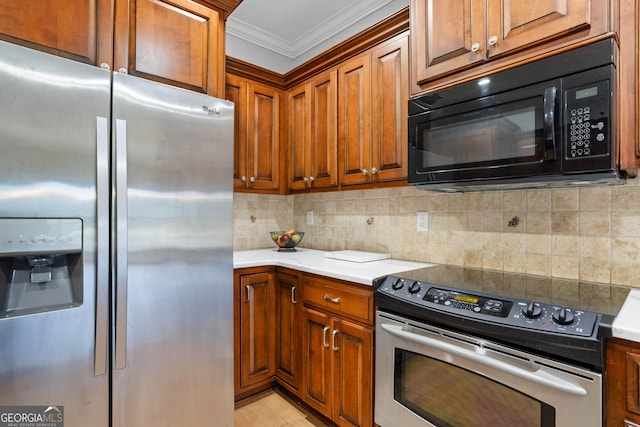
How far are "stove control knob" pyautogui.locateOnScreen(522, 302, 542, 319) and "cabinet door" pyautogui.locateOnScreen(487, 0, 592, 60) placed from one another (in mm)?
982

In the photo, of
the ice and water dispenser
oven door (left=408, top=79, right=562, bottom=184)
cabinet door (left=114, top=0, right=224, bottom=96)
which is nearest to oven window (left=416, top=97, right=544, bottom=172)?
oven door (left=408, top=79, right=562, bottom=184)

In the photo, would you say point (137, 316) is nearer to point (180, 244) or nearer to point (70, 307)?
point (70, 307)

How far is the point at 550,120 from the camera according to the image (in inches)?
46.0

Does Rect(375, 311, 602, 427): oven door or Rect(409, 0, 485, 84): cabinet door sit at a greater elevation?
Rect(409, 0, 485, 84): cabinet door

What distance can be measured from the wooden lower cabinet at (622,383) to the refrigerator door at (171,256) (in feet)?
4.87

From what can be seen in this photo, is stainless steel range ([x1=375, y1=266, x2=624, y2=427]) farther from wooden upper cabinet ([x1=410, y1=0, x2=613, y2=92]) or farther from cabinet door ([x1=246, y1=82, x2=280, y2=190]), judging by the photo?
cabinet door ([x1=246, y1=82, x2=280, y2=190])

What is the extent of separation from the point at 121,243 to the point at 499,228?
70.5 inches

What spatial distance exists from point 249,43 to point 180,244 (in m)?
2.05

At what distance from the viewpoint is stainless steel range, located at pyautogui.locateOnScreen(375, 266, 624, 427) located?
95cm

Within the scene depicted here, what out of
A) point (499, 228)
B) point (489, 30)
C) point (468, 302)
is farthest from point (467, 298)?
point (489, 30)

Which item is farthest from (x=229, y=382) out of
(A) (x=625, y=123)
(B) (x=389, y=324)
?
(A) (x=625, y=123)

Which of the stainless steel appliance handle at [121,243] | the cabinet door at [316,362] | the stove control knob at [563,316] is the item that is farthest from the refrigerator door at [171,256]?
the stove control knob at [563,316]

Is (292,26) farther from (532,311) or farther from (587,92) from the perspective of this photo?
(532,311)

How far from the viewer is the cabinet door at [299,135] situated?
2.40 meters
